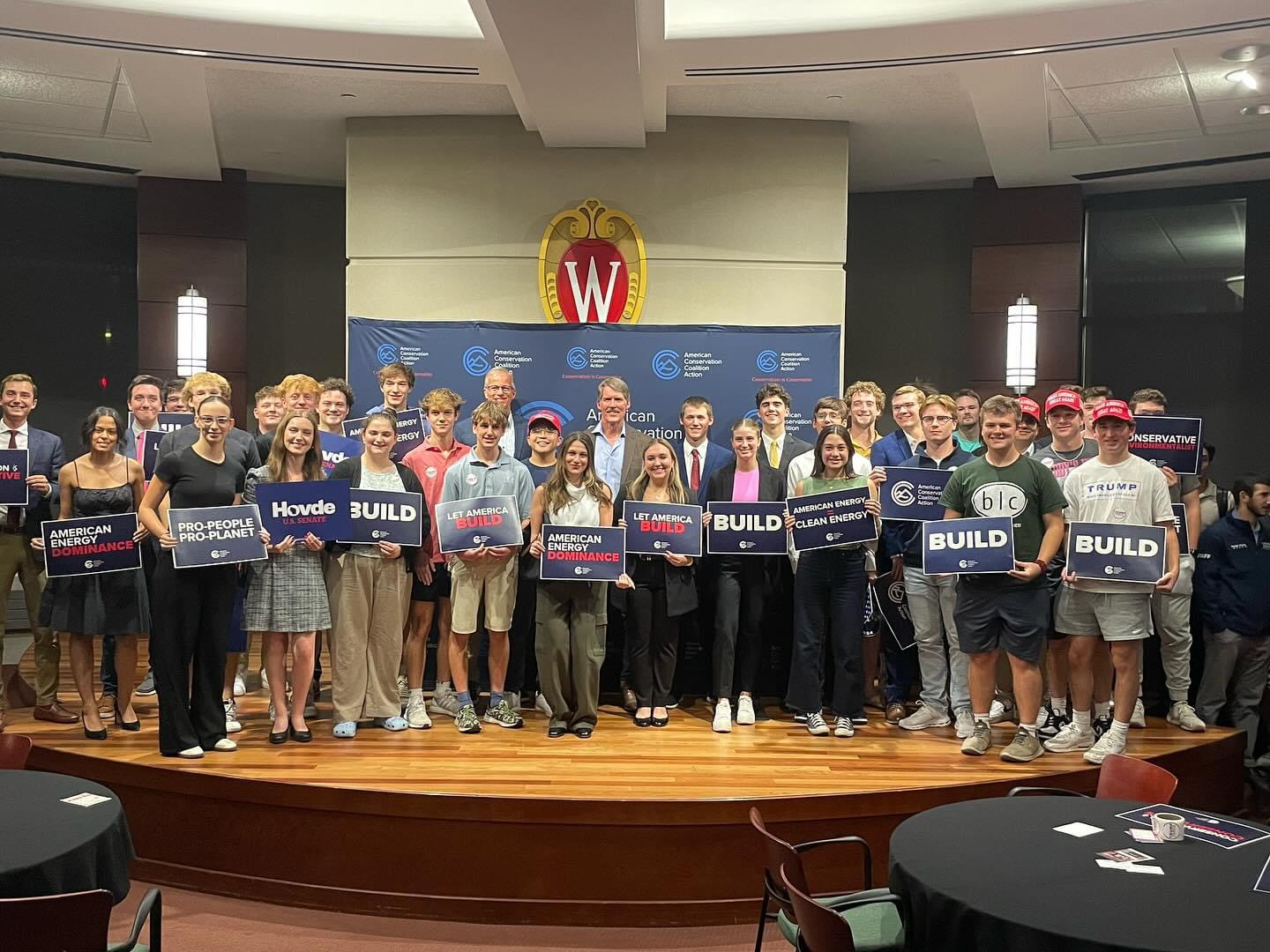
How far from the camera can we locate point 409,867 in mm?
4539

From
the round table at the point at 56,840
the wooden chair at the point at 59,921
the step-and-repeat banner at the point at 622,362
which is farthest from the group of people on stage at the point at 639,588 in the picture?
the wooden chair at the point at 59,921

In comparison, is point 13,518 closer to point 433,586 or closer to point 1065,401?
point 433,586

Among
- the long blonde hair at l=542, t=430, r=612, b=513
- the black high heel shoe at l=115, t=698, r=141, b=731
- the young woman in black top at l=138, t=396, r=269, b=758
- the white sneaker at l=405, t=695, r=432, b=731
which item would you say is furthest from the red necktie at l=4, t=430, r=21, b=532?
the long blonde hair at l=542, t=430, r=612, b=513

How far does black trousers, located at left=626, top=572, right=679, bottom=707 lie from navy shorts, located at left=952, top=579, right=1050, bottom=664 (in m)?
1.46

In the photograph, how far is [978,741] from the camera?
5.34 metres

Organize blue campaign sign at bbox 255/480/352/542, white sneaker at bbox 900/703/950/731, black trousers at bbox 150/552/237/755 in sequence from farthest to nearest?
white sneaker at bbox 900/703/950/731 → blue campaign sign at bbox 255/480/352/542 → black trousers at bbox 150/552/237/755

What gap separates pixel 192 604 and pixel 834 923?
3.41 metres

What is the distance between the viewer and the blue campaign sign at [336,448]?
606 cm

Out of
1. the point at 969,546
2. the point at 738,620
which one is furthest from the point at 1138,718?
the point at 738,620

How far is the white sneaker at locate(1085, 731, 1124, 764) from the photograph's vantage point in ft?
17.2

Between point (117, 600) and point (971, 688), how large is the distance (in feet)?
13.5

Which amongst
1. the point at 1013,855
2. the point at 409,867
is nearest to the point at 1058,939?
the point at 1013,855

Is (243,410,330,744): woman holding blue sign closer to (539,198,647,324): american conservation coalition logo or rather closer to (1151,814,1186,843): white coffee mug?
(539,198,647,324): american conservation coalition logo

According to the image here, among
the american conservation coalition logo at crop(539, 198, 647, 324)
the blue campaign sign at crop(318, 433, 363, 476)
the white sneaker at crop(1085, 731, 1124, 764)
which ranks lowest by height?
the white sneaker at crop(1085, 731, 1124, 764)
